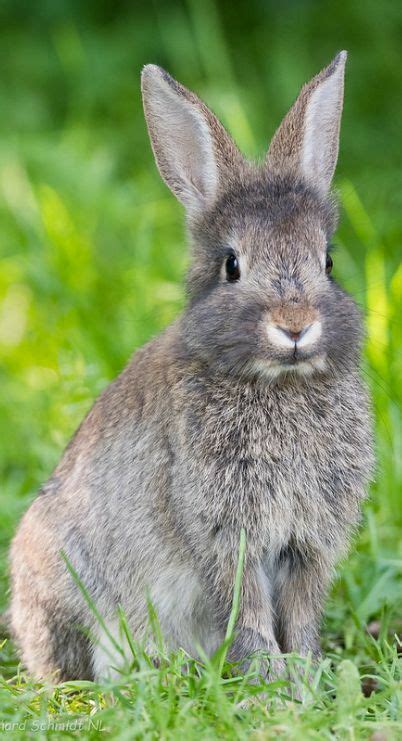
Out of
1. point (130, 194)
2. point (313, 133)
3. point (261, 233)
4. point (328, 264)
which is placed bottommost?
point (328, 264)

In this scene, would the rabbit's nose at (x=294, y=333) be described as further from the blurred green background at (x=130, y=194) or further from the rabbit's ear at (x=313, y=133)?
the blurred green background at (x=130, y=194)

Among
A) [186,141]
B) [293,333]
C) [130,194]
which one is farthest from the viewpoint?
[130,194]

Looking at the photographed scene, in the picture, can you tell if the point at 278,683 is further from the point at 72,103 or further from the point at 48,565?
the point at 72,103

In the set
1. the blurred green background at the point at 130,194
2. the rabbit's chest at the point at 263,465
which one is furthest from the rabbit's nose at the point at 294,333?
the blurred green background at the point at 130,194

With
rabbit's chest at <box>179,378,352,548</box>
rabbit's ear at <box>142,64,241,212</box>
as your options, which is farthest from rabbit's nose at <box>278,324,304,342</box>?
rabbit's ear at <box>142,64,241,212</box>

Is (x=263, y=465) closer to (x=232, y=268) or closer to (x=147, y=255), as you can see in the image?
(x=232, y=268)

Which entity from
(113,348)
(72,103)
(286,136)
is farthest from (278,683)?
(72,103)

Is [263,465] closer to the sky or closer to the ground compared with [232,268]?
closer to the ground

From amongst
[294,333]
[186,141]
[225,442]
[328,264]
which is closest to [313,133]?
[186,141]
